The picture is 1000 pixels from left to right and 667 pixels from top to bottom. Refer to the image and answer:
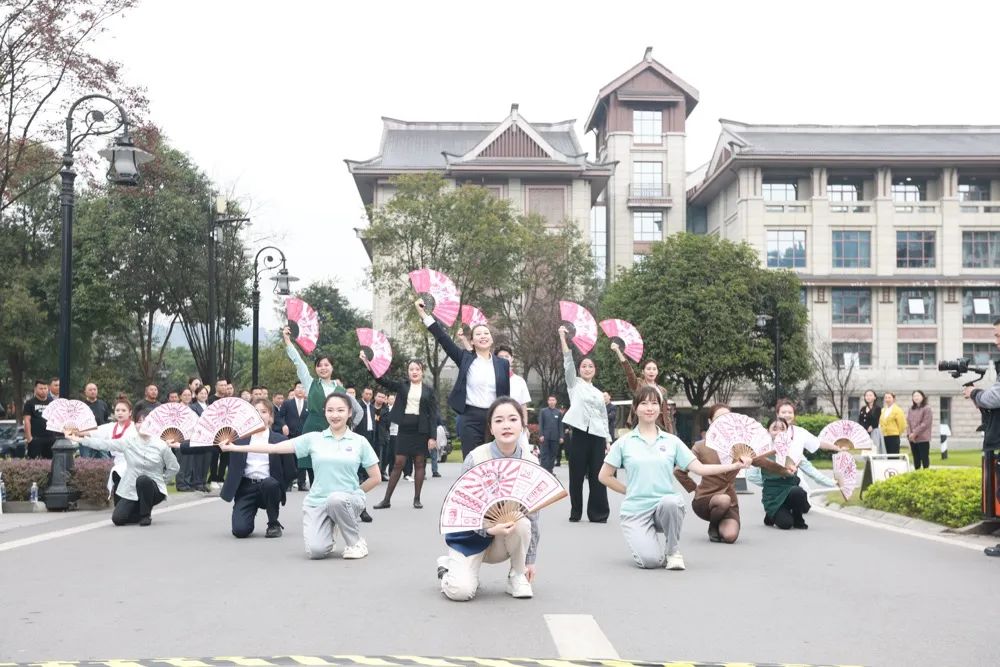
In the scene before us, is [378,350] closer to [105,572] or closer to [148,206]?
[105,572]

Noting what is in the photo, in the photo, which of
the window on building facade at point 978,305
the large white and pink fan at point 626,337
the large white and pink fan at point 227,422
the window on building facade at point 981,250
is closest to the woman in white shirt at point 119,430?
the large white and pink fan at point 227,422

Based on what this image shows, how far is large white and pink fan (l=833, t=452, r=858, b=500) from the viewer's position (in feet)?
52.1

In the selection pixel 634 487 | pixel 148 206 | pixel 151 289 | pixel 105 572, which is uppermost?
pixel 148 206

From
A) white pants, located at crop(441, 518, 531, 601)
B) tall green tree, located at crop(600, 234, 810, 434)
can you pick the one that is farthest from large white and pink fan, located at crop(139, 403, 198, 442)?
tall green tree, located at crop(600, 234, 810, 434)

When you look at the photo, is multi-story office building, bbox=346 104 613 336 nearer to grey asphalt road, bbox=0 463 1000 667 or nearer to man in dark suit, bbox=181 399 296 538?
man in dark suit, bbox=181 399 296 538

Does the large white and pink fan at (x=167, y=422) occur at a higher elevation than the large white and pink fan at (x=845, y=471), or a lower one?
higher

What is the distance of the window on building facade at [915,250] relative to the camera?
6700cm

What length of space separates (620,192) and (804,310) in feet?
61.8

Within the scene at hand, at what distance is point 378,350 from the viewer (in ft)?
52.0

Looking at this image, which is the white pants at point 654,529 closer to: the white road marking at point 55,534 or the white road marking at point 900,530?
the white road marking at point 900,530

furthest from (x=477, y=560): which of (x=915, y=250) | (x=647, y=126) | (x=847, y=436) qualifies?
(x=647, y=126)

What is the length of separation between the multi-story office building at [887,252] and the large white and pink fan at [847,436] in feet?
168

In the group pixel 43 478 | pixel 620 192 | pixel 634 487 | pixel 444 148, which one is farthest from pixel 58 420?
pixel 620 192

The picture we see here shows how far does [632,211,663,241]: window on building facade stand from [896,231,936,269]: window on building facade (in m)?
14.5
